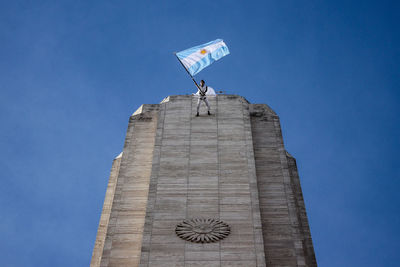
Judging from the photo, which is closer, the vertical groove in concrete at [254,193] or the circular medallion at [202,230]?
the vertical groove in concrete at [254,193]

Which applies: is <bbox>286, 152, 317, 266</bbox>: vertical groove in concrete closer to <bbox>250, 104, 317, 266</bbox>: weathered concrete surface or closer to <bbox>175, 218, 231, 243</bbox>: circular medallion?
<bbox>250, 104, 317, 266</bbox>: weathered concrete surface

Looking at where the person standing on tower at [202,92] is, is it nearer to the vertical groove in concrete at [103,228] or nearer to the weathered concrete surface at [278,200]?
the weathered concrete surface at [278,200]

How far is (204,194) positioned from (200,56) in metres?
11.2

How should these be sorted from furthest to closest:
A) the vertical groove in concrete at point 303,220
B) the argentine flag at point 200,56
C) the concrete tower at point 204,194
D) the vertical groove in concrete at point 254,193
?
the argentine flag at point 200,56
the vertical groove in concrete at point 303,220
the concrete tower at point 204,194
the vertical groove in concrete at point 254,193

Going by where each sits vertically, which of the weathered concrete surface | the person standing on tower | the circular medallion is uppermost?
the person standing on tower

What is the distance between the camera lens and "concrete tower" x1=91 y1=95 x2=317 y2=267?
87.7ft

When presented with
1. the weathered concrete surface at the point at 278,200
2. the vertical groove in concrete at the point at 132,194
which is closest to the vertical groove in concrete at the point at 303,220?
the weathered concrete surface at the point at 278,200

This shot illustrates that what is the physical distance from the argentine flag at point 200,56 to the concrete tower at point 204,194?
15.0 feet

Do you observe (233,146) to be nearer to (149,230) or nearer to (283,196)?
(283,196)

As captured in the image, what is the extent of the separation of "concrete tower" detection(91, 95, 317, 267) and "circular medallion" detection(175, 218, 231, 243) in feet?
0.21

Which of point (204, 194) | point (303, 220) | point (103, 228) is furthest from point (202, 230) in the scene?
point (303, 220)

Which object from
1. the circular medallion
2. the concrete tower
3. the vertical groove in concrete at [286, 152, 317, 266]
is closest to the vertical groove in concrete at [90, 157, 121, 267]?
the concrete tower

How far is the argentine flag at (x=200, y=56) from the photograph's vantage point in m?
32.8

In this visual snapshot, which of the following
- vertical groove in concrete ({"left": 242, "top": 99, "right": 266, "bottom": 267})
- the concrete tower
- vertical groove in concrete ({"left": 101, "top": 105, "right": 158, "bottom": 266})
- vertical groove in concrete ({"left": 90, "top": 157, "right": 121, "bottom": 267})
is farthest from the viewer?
vertical groove in concrete ({"left": 90, "top": 157, "right": 121, "bottom": 267})
